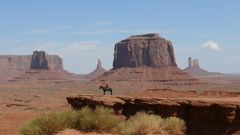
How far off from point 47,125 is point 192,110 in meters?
5.66

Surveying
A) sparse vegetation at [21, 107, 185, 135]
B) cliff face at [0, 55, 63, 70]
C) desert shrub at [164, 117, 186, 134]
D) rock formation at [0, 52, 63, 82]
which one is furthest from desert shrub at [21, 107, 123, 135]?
cliff face at [0, 55, 63, 70]

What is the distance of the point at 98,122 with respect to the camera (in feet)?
54.5

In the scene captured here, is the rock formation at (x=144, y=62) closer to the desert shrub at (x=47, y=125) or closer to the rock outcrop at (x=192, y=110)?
the rock outcrop at (x=192, y=110)

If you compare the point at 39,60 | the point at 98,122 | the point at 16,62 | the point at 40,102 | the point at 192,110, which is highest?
the point at 16,62

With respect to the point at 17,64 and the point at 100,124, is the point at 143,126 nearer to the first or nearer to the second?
the point at 100,124

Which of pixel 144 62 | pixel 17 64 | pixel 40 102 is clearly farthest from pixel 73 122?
pixel 17 64

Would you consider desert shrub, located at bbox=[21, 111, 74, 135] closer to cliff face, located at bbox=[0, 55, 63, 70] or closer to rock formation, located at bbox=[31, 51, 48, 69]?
rock formation, located at bbox=[31, 51, 48, 69]

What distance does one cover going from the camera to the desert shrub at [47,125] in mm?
15921

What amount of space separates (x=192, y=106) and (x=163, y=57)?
338 ft

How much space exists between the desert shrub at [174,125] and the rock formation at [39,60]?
146 meters

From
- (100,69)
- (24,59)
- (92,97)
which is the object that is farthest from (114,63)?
(92,97)

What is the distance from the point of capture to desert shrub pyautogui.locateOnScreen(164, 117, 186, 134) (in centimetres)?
1627

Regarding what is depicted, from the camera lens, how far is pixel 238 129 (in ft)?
53.4

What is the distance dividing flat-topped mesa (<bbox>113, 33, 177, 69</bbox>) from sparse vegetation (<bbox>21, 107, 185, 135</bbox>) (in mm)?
102797
